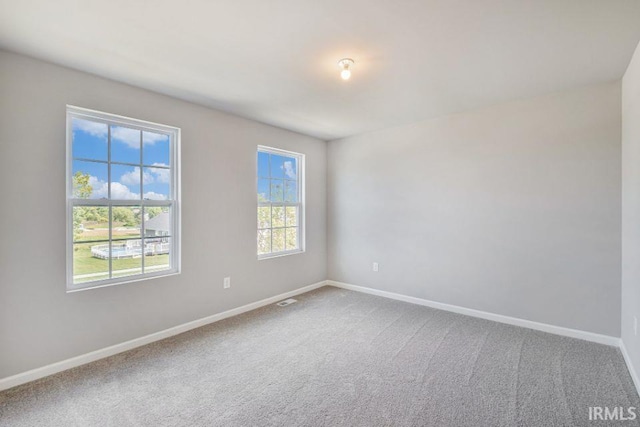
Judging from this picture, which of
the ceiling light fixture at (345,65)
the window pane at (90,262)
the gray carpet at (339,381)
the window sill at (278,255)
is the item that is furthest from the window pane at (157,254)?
the ceiling light fixture at (345,65)

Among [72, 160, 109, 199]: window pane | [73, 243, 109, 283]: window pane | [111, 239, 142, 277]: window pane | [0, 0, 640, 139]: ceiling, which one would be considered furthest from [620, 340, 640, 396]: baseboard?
[72, 160, 109, 199]: window pane

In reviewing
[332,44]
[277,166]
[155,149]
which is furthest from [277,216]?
[332,44]

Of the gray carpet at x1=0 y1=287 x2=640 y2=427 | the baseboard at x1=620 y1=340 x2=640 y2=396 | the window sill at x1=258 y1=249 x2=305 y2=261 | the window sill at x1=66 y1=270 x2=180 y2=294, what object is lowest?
the gray carpet at x1=0 y1=287 x2=640 y2=427

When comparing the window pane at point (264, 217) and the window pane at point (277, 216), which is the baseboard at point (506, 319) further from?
the window pane at point (264, 217)

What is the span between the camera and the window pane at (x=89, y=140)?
2529 millimetres

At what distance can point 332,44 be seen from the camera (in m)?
2.12

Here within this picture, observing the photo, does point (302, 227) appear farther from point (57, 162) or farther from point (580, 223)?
point (580, 223)

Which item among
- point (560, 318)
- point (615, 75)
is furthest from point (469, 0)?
point (560, 318)

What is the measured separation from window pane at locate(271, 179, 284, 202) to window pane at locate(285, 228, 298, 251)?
1.60 ft

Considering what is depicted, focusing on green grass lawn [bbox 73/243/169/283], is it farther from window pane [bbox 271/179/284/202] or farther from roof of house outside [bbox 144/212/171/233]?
window pane [bbox 271/179/284/202]

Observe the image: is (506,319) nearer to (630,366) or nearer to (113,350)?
(630,366)

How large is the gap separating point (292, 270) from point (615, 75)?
3.99 m

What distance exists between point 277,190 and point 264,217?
0.44m

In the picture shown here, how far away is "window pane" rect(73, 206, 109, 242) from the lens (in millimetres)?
2527
